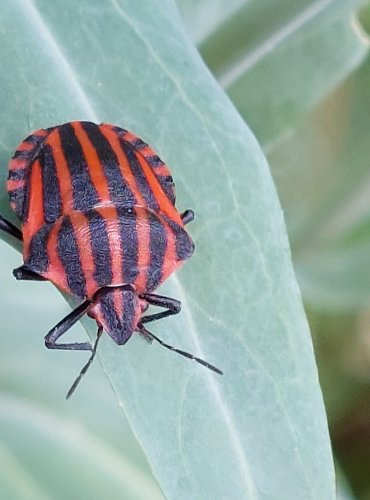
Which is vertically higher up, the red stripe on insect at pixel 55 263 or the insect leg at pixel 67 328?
the red stripe on insect at pixel 55 263

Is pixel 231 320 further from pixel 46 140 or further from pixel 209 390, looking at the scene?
pixel 46 140

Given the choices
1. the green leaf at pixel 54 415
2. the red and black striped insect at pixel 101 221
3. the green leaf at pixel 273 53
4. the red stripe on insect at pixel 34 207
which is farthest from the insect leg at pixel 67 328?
the green leaf at pixel 273 53

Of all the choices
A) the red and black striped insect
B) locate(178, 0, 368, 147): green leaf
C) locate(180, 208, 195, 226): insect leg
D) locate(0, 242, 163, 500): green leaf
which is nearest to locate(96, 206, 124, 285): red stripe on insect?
the red and black striped insect

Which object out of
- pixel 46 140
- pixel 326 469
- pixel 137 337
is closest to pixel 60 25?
pixel 46 140

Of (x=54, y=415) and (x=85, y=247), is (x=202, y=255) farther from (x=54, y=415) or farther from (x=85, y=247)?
(x=54, y=415)

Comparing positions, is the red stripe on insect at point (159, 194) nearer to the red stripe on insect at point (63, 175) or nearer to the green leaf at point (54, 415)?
the red stripe on insect at point (63, 175)

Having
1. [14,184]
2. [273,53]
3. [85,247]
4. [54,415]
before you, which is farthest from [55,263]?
[273,53]
